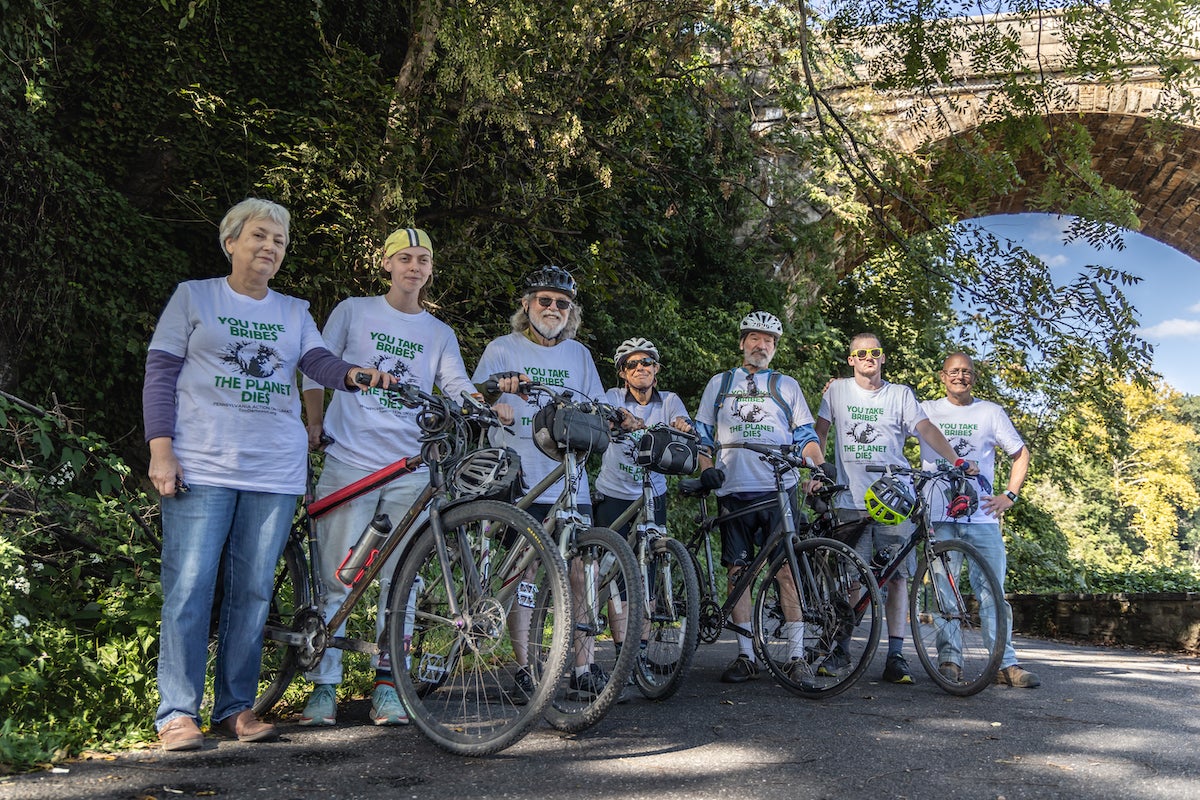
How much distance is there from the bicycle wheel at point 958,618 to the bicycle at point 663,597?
4.75 ft

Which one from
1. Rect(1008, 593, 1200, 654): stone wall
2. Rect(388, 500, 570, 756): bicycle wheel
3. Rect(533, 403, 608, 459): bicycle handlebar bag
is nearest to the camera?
Rect(388, 500, 570, 756): bicycle wheel

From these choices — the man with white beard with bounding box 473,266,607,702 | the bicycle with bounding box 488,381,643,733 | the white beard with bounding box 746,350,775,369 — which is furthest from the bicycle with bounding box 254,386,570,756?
the white beard with bounding box 746,350,775,369

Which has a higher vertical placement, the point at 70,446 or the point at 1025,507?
the point at 1025,507

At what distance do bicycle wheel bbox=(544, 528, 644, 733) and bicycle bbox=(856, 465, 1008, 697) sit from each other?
169 cm

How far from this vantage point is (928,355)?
17.9 m

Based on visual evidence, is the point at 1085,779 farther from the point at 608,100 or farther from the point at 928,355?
the point at 928,355

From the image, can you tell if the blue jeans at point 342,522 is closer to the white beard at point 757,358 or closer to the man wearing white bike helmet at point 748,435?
the man wearing white bike helmet at point 748,435

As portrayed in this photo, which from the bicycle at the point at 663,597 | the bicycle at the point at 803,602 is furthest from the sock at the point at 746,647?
the bicycle at the point at 663,597

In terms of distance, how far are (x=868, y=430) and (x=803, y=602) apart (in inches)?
55.2

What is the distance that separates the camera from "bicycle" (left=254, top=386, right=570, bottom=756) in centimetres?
366

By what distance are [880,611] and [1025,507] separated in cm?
1536

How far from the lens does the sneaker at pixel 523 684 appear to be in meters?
3.94

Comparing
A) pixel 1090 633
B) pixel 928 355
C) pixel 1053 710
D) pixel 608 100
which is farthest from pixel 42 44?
pixel 928 355

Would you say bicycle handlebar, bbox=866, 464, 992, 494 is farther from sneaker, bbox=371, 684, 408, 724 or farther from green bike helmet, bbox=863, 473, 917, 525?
sneaker, bbox=371, 684, 408, 724
